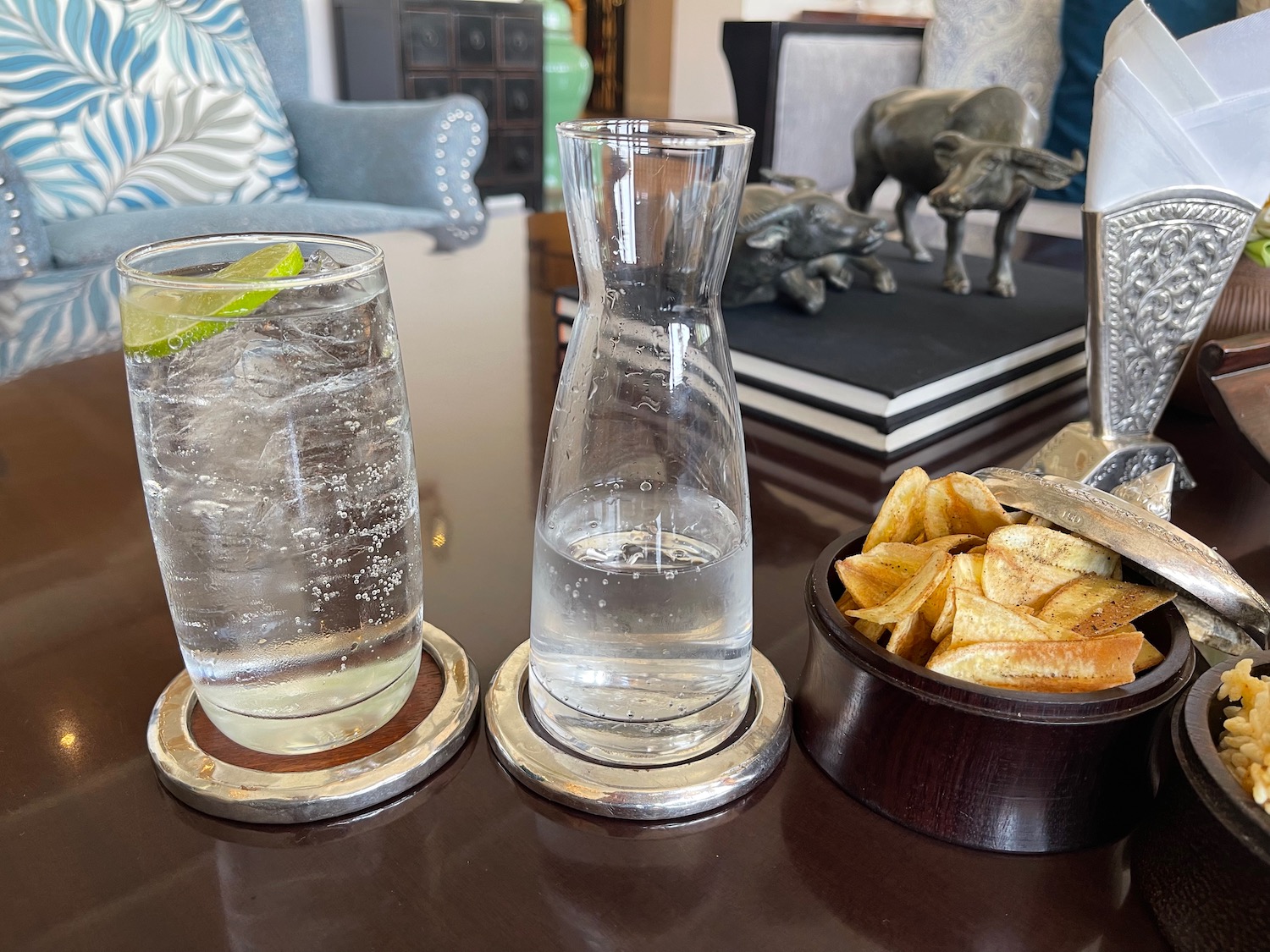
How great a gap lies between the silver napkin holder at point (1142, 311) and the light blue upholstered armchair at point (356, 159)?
147 centimetres

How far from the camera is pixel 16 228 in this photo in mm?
1499

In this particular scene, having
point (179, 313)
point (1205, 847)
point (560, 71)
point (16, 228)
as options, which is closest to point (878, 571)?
point (1205, 847)

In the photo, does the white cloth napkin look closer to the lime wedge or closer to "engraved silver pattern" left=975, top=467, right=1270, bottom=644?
"engraved silver pattern" left=975, top=467, right=1270, bottom=644

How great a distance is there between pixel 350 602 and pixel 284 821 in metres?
0.07

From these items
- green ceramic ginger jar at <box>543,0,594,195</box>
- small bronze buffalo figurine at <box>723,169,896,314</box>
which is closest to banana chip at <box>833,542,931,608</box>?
small bronze buffalo figurine at <box>723,169,896,314</box>

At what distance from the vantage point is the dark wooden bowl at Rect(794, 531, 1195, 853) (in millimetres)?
289

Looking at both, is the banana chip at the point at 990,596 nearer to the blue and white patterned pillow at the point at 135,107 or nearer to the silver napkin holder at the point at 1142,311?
the silver napkin holder at the point at 1142,311

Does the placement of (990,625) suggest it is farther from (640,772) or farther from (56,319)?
(56,319)

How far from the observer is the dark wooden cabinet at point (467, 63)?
285 centimetres

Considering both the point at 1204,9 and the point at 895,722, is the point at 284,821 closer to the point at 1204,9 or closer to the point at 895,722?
the point at 895,722

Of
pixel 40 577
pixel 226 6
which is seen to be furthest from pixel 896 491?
pixel 226 6

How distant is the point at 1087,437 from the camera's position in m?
0.59

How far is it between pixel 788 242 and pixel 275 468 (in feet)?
1.87

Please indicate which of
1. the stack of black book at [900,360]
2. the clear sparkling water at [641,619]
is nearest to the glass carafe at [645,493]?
the clear sparkling water at [641,619]
